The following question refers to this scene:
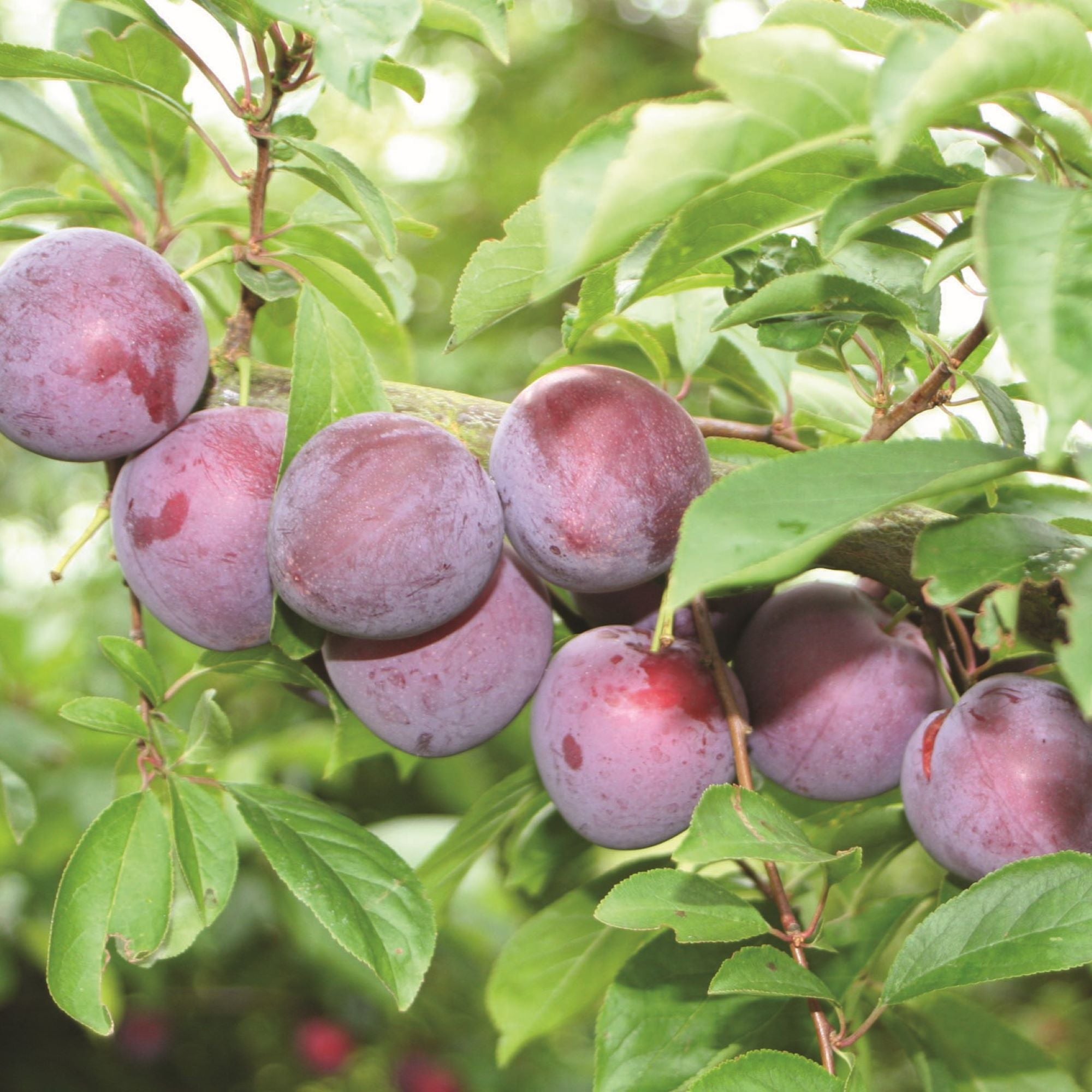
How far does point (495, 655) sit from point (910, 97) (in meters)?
0.50

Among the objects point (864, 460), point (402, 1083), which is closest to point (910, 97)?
point (864, 460)

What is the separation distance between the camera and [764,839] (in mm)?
589

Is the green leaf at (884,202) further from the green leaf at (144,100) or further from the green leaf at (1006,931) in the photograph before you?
the green leaf at (144,100)

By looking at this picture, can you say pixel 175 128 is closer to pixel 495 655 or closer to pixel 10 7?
pixel 495 655

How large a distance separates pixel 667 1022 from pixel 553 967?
316mm

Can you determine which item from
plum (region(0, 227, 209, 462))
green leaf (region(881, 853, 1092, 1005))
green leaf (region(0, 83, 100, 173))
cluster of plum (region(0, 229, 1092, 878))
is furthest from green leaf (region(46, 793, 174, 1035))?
green leaf (region(0, 83, 100, 173))

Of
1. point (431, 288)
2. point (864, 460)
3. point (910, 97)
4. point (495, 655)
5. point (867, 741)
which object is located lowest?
point (431, 288)

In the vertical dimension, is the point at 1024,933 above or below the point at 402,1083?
above

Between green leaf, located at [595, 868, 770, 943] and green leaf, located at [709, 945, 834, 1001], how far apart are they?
0.01m

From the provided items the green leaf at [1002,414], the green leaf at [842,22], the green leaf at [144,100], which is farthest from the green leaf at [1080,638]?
the green leaf at [144,100]

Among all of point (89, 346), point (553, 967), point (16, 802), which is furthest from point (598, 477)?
point (16, 802)

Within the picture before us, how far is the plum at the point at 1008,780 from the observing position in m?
0.70

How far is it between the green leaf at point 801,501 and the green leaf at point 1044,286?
10 cm

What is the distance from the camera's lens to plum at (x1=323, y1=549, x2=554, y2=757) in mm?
770
